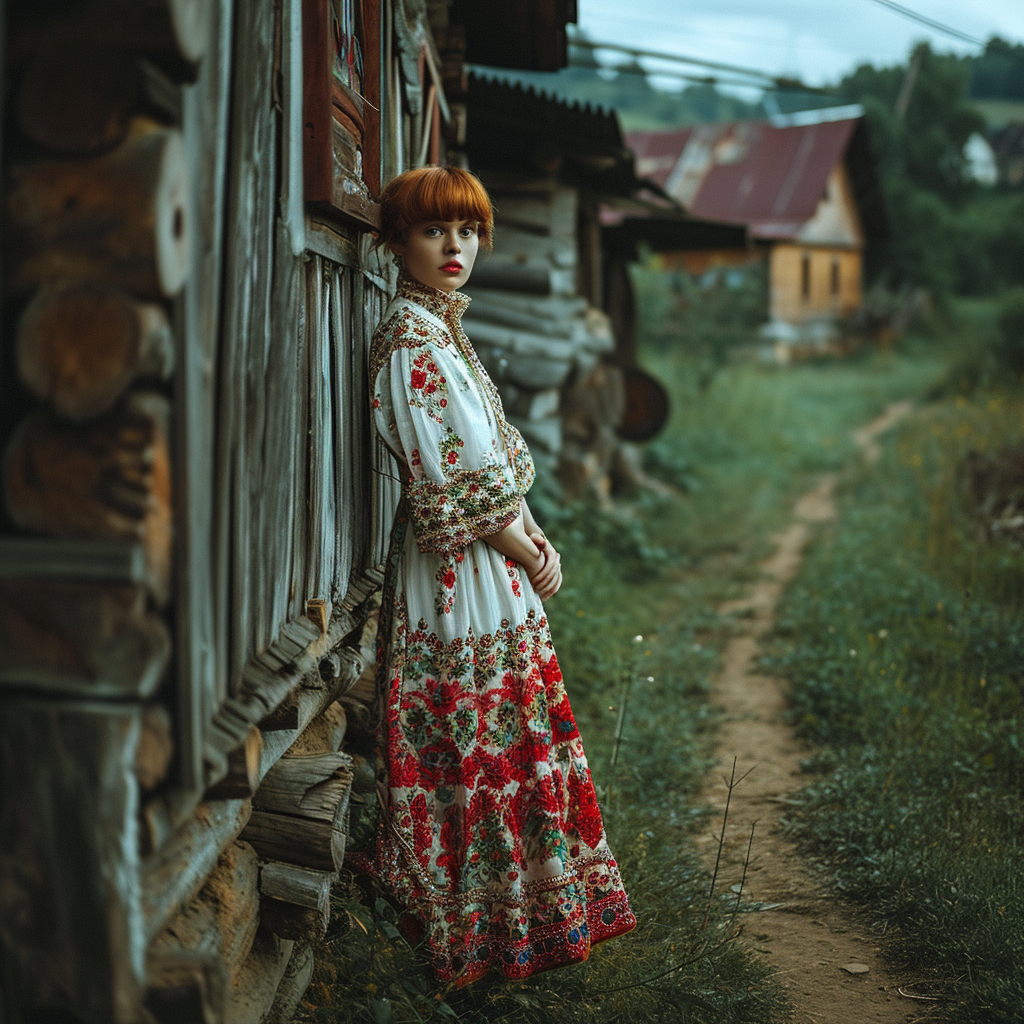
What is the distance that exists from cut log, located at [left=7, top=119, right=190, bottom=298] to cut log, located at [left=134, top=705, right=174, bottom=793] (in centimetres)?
61

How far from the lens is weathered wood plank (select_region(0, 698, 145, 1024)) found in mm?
1421

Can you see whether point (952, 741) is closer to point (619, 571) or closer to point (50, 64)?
point (619, 571)

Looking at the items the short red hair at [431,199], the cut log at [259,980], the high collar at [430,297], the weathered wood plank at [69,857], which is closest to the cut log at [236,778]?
the weathered wood plank at [69,857]

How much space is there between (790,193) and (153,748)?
25000 mm

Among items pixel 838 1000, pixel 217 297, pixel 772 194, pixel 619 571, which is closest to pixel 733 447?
pixel 619 571

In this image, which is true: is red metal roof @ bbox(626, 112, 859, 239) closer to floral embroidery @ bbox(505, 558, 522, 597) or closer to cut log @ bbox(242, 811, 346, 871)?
floral embroidery @ bbox(505, 558, 522, 597)

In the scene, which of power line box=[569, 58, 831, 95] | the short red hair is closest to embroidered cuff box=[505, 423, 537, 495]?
the short red hair

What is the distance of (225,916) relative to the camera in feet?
6.95

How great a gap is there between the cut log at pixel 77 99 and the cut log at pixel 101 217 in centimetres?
2

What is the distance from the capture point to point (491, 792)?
104 inches

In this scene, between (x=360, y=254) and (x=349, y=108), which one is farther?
(x=360, y=254)

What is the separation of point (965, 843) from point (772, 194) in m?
23.0

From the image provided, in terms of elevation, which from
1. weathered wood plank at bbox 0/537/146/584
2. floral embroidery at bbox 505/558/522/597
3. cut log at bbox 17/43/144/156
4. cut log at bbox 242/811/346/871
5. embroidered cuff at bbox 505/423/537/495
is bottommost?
cut log at bbox 242/811/346/871

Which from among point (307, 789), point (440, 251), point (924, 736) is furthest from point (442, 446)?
point (924, 736)
